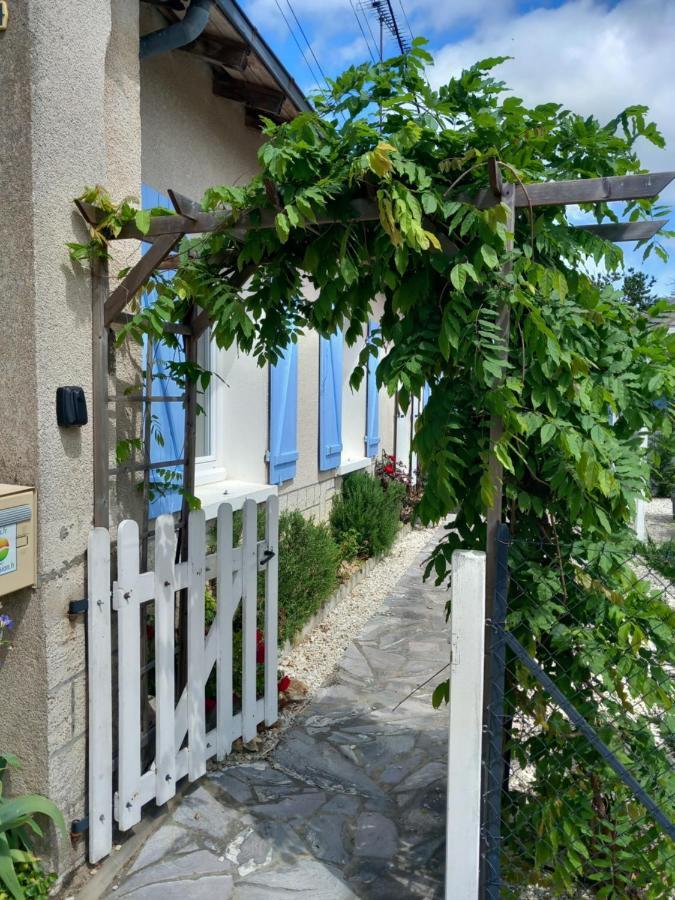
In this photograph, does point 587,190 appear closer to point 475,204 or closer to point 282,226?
point 475,204

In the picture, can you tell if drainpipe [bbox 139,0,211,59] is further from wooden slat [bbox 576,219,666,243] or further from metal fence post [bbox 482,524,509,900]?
metal fence post [bbox 482,524,509,900]

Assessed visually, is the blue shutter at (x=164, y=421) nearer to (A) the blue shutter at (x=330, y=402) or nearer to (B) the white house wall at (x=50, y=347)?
(B) the white house wall at (x=50, y=347)

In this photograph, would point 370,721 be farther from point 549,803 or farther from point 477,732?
point 477,732

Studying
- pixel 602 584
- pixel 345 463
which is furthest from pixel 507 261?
pixel 345 463

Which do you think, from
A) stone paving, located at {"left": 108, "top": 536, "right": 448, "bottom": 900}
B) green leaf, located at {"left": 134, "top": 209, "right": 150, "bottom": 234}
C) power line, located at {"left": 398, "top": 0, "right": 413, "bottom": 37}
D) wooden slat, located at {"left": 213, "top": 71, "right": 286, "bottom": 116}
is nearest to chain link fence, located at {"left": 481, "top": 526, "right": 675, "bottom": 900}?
stone paving, located at {"left": 108, "top": 536, "right": 448, "bottom": 900}

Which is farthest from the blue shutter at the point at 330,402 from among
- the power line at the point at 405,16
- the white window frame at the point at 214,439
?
the power line at the point at 405,16

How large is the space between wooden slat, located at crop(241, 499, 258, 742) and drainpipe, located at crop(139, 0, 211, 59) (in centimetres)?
226

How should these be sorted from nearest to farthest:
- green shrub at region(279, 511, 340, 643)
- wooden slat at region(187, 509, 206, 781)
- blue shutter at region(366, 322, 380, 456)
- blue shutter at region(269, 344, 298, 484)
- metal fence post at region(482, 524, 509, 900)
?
metal fence post at region(482, 524, 509, 900) → wooden slat at region(187, 509, 206, 781) → green shrub at region(279, 511, 340, 643) → blue shutter at region(269, 344, 298, 484) → blue shutter at region(366, 322, 380, 456)

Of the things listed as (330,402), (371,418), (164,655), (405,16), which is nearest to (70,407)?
(164,655)

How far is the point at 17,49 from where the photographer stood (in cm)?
223

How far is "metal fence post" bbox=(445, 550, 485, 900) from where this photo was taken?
1.91m

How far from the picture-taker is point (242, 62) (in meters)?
3.88

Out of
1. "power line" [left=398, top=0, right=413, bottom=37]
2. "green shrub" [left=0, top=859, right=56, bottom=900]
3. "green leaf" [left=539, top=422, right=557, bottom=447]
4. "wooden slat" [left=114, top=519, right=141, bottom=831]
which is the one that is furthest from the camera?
"power line" [left=398, top=0, right=413, bottom=37]

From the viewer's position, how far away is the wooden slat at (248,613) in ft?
11.1
